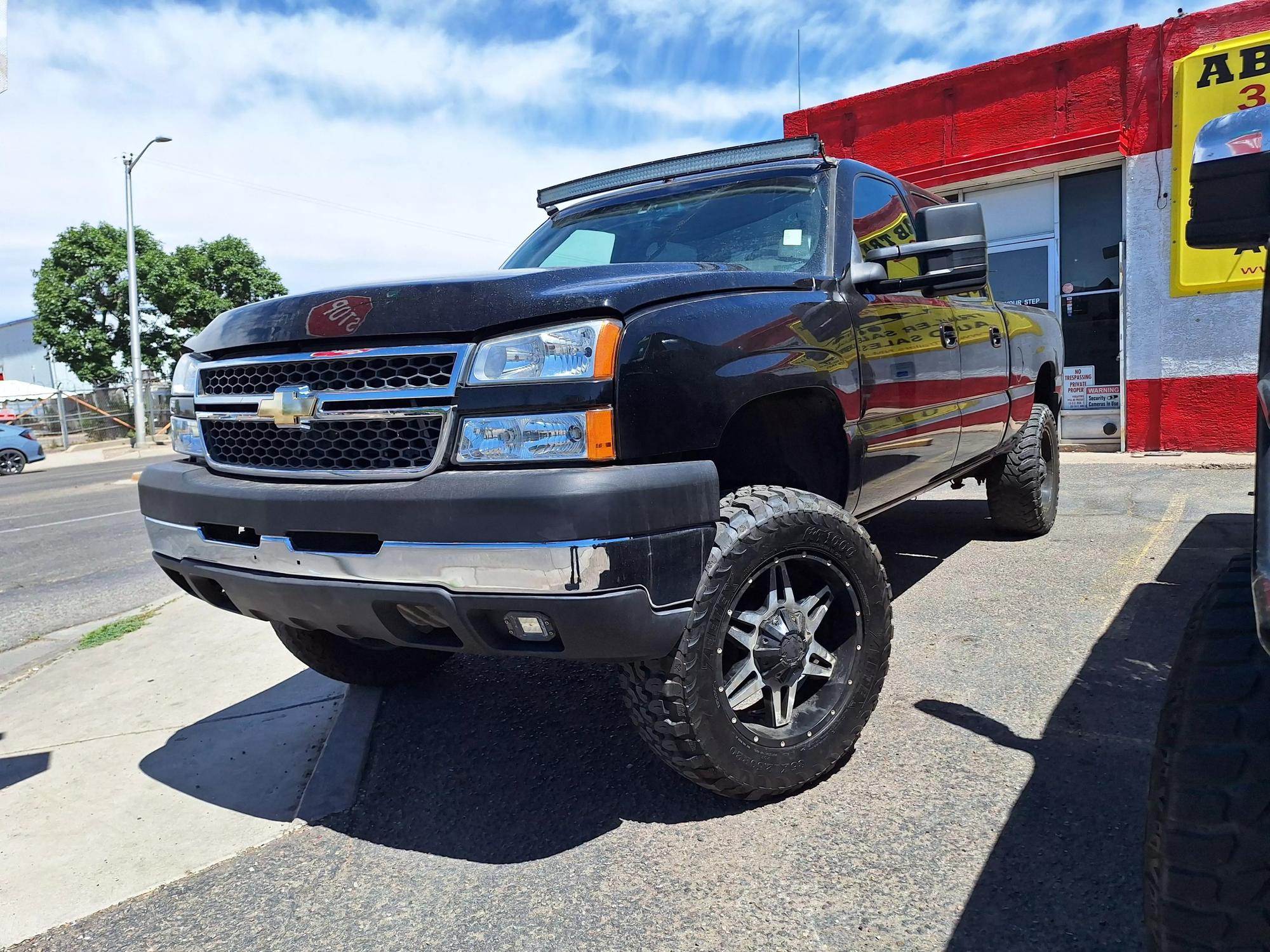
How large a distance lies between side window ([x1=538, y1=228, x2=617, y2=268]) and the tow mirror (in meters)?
2.44

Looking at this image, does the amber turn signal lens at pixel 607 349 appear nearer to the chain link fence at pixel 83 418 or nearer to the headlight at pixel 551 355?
the headlight at pixel 551 355

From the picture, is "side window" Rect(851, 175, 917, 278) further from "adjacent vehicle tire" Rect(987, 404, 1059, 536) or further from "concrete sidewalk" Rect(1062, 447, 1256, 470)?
"concrete sidewalk" Rect(1062, 447, 1256, 470)

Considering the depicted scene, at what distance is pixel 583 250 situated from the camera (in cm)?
369

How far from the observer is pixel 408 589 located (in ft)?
6.70

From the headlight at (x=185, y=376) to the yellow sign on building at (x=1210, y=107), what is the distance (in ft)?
30.5

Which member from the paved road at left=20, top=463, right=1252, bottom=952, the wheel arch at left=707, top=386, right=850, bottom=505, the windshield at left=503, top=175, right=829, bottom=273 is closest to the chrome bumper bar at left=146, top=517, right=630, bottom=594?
the wheel arch at left=707, top=386, right=850, bottom=505

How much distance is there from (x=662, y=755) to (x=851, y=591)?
744 mm

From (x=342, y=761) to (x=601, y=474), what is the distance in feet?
5.19

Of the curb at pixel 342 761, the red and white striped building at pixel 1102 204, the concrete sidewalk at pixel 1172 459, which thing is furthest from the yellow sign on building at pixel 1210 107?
the curb at pixel 342 761

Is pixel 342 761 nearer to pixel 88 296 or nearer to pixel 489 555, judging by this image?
pixel 489 555

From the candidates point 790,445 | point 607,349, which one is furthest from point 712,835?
point 607,349

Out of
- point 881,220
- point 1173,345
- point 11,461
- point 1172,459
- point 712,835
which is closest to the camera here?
point 712,835

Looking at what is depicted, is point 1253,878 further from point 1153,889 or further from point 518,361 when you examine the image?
point 518,361

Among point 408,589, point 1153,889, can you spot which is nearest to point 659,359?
point 408,589
